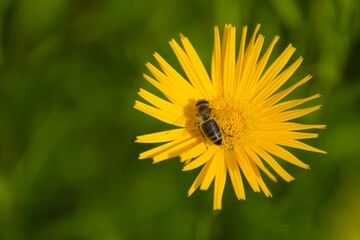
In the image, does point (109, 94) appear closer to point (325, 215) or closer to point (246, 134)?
point (246, 134)

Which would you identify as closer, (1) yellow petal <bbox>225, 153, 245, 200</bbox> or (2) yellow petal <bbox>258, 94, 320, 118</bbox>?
(1) yellow petal <bbox>225, 153, 245, 200</bbox>

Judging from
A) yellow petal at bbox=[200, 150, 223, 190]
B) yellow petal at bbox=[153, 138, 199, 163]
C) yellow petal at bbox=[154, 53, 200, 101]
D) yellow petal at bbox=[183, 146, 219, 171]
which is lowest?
yellow petal at bbox=[200, 150, 223, 190]

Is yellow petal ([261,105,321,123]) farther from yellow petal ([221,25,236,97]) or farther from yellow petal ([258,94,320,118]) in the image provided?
yellow petal ([221,25,236,97])

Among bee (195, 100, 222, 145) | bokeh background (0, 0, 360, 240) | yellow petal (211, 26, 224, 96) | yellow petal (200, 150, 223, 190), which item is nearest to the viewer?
yellow petal (200, 150, 223, 190)

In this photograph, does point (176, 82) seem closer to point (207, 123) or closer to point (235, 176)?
point (207, 123)

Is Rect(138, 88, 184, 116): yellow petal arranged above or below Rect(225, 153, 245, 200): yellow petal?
above

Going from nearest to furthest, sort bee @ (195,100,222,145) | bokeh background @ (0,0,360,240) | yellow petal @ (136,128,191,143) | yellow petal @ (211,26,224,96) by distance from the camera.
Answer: yellow petal @ (136,128,191,143) < bee @ (195,100,222,145) < yellow petal @ (211,26,224,96) < bokeh background @ (0,0,360,240)

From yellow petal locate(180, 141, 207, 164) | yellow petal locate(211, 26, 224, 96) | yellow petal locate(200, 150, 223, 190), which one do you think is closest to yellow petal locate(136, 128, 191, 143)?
yellow petal locate(180, 141, 207, 164)

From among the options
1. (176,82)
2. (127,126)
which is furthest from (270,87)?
(127,126)

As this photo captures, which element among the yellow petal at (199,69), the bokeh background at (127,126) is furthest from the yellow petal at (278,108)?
the bokeh background at (127,126)
